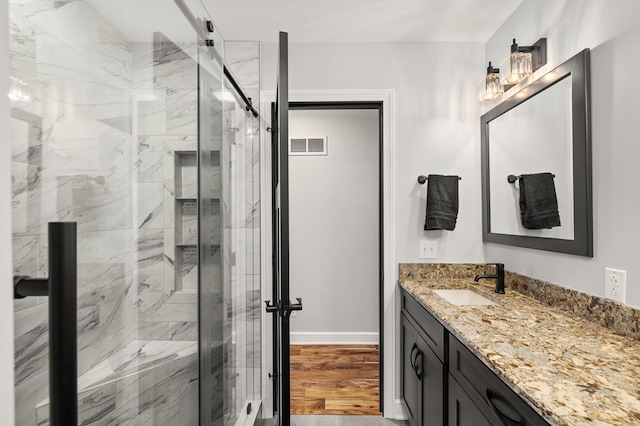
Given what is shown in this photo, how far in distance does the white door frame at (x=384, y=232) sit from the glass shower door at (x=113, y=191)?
1211 mm

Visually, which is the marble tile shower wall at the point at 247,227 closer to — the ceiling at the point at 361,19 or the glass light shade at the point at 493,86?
the ceiling at the point at 361,19

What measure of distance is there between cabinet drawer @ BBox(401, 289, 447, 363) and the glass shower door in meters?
1.04

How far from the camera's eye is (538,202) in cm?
187

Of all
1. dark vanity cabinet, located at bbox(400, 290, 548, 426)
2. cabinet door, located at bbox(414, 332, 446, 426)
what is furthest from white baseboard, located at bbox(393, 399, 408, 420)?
cabinet door, located at bbox(414, 332, 446, 426)

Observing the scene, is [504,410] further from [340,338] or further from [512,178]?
[340,338]

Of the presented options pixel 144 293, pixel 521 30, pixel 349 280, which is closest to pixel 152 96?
pixel 144 293

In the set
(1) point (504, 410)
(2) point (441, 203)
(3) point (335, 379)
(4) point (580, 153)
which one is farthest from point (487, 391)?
(3) point (335, 379)

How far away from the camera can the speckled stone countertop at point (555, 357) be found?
0.82 m

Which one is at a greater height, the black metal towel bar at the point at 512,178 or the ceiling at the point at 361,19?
the ceiling at the point at 361,19

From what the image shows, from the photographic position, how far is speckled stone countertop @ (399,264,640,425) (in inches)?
32.2

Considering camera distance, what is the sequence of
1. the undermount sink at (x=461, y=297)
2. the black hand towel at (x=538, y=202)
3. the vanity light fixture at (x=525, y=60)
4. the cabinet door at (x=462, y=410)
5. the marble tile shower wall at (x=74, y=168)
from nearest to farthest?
the marble tile shower wall at (x=74, y=168) < the cabinet door at (x=462, y=410) < the black hand towel at (x=538, y=202) < the vanity light fixture at (x=525, y=60) < the undermount sink at (x=461, y=297)

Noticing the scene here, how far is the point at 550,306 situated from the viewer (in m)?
1.74

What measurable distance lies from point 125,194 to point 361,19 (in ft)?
6.23

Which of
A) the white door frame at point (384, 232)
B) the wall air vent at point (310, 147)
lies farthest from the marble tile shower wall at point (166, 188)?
the wall air vent at point (310, 147)
